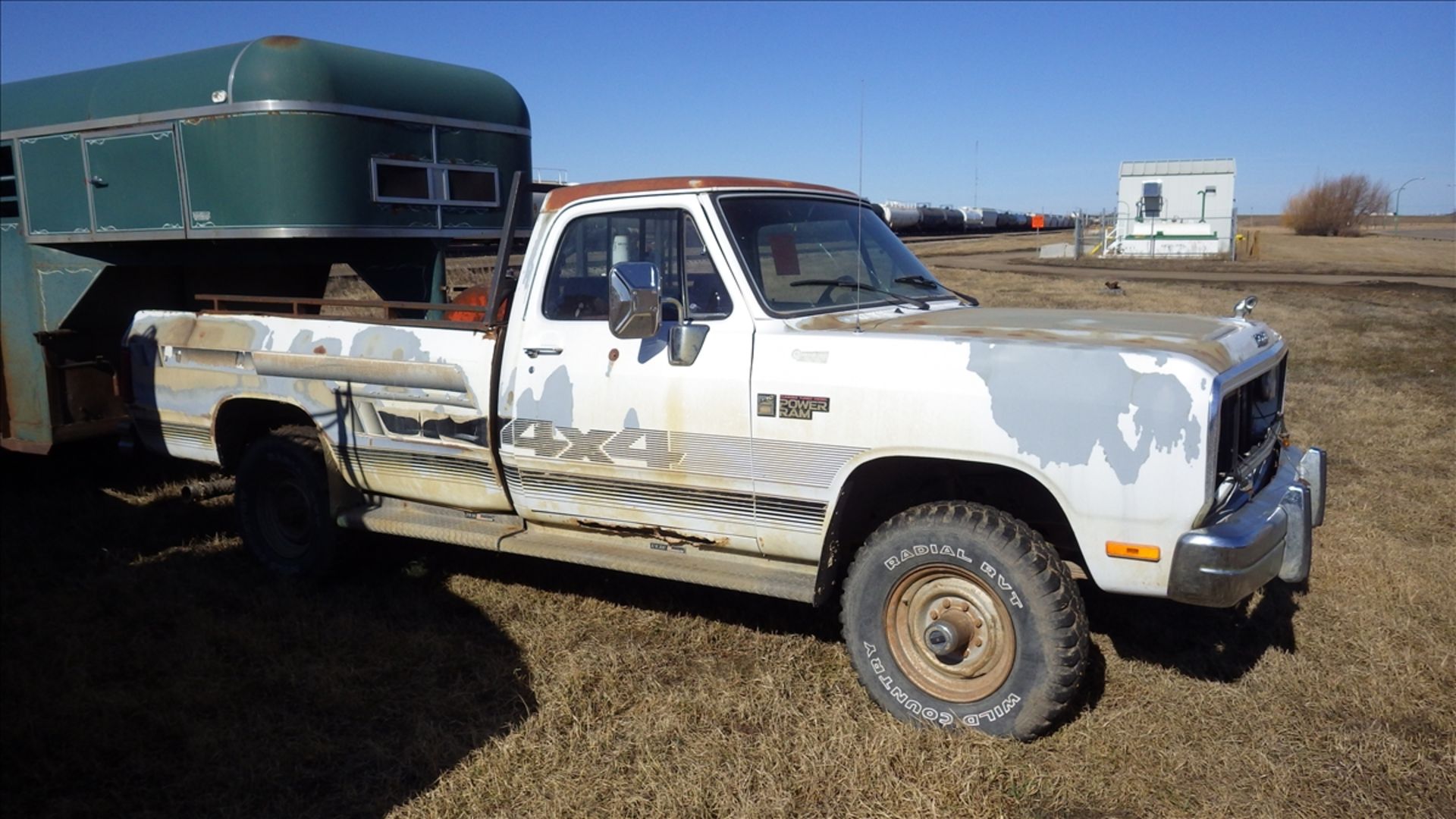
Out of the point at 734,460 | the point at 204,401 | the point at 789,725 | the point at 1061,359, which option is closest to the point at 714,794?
the point at 789,725

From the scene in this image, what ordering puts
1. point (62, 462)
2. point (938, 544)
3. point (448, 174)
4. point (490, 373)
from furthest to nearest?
point (62, 462) → point (448, 174) → point (490, 373) → point (938, 544)

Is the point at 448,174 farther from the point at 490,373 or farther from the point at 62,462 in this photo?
the point at 62,462

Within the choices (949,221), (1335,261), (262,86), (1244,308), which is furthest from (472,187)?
(949,221)

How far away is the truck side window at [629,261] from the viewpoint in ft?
15.0

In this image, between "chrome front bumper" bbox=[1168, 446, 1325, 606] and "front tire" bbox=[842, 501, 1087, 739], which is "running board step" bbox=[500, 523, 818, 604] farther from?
"chrome front bumper" bbox=[1168, 446, 1325, 606]

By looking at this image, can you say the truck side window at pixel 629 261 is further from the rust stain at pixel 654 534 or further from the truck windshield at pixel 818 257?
the rust stain at pixel 654 534

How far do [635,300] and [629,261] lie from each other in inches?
25.0

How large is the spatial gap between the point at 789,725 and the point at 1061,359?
166cm

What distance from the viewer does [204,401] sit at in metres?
5.91

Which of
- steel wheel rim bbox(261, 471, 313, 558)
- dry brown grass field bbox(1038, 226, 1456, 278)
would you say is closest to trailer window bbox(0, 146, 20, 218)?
steel wheel rim bbox(261, 471, 313, 558)

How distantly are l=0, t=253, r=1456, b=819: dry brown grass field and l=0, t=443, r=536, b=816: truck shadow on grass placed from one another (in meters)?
0.02

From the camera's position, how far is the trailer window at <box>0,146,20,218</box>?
7367mm

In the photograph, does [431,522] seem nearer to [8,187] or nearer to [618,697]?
[618,697]

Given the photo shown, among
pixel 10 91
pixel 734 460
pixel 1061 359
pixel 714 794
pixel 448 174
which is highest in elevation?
pixel 10 91
